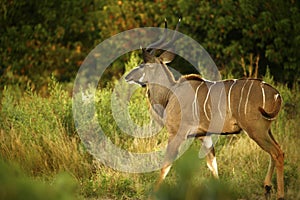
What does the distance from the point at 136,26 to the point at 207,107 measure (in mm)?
6569

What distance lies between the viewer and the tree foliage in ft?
35.3

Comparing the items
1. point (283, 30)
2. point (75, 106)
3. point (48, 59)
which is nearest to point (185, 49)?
point (283, 30)

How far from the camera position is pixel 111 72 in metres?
12.4

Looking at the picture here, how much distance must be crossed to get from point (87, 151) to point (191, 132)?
4.13ft

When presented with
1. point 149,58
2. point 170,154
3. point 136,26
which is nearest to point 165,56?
point 149,58

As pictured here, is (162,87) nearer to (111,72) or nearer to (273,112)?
(273,112)

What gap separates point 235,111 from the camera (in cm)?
561

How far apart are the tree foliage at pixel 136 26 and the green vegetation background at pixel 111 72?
2 centimetres

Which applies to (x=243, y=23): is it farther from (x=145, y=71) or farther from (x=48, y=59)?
(x=145, y=71)

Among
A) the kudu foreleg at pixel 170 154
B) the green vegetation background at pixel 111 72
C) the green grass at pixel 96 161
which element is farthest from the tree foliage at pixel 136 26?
the kudu foreleg at pixel 170 154

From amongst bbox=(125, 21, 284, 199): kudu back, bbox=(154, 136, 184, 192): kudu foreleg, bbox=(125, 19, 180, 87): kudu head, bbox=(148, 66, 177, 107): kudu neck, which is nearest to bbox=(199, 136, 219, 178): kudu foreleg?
bbox=(125, 21, 284, 199): kudu back

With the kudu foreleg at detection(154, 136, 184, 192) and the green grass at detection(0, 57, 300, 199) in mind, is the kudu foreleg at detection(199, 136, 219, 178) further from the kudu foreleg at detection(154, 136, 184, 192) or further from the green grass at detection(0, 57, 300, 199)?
the kudu foreleg at detection(154, 136, 184, 192)

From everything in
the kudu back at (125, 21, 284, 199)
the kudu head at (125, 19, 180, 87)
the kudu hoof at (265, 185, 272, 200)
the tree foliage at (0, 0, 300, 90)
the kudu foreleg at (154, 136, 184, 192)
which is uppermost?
the tree foliage at (0, 0, 300, 90)

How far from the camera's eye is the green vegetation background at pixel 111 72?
6.25 meters
